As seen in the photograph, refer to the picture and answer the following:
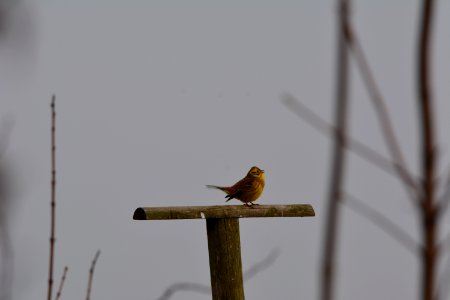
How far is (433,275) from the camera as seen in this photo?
73cm

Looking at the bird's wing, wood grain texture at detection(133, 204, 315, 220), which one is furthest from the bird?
wood grain texture at detection(133, 204, 315, 220)

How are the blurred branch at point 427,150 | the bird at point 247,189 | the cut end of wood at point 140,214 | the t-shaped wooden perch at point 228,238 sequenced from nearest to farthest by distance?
the blurred branch at point 427,150 < the cut end of wood at point 140,214 < the t-shaped wooden perch at point 228,238 < the bird at point 247,189

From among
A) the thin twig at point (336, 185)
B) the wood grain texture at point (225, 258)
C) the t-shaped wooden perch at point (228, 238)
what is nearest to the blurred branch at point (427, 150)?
the thin twig at point (336, 185)

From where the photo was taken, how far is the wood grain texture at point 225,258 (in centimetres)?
552

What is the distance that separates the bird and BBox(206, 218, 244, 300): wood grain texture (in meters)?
1.34

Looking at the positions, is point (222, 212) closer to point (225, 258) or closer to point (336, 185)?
point (225, 258)

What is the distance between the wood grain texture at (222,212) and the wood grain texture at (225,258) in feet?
0.32

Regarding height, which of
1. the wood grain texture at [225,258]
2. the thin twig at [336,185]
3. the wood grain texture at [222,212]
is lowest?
the wood grain texture at [225,258]

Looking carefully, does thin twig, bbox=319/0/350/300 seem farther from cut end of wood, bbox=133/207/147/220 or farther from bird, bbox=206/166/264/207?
bird, bbox=206/166/264/207

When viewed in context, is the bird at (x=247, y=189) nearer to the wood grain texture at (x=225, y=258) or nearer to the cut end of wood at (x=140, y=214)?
the wood grain texture at (x=225, y=258)

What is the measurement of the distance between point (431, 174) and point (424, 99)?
0.06 m

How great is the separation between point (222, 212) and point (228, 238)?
203 mm

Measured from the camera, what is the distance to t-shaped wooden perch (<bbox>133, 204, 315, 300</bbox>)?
214 inches

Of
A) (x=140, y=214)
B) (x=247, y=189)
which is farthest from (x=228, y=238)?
(x=247, y=189)
